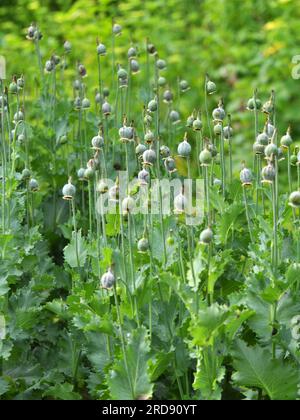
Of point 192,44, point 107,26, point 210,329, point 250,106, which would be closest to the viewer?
point 210,329

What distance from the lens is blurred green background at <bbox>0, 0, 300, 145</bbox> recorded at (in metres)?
6.49

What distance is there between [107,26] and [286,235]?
4526 millimetres

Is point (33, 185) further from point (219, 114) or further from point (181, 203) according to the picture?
point (181, 203)

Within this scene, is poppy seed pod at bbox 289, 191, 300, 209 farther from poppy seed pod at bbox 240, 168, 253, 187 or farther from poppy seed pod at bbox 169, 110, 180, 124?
poppy seed pod at bbox 169, 110, 180, 124

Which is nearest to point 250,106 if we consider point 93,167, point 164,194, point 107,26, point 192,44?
point 164,194

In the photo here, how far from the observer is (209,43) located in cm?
727

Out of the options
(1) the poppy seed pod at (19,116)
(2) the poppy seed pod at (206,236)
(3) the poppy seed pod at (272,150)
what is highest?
(1) the poppy seed pod at (19,116)

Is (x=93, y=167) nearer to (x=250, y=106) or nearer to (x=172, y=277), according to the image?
(x=172, y=277)

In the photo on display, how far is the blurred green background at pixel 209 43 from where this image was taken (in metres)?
6.49

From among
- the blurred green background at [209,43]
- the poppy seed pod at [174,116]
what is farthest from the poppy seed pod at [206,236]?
the blurred green background at [209,43]

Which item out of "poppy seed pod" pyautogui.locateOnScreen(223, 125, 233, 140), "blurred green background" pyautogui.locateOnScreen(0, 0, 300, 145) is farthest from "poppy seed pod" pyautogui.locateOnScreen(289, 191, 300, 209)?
"blurred green background" pyautogui.locateOnScreen(0, 0, 300, 145)

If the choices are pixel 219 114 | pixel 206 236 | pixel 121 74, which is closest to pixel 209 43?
pixel 121 74

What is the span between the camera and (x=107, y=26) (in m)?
6.74

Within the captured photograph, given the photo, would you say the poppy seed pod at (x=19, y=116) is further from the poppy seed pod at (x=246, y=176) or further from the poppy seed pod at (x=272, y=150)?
the poppy seed pod at (x=272, y=150)
